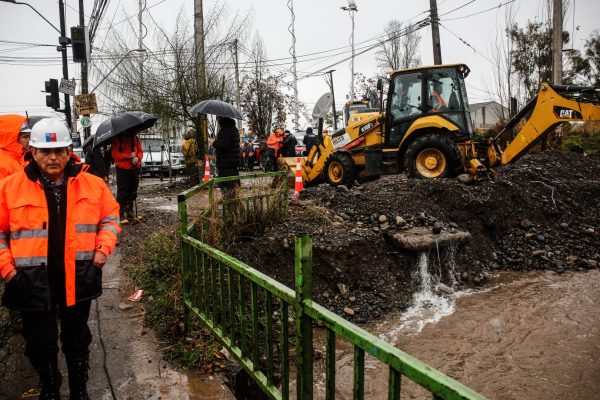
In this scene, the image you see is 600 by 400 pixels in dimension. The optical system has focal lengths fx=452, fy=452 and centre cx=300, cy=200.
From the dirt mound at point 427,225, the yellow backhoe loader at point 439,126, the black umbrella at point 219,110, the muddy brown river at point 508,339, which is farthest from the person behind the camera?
the yellow backhoe loader at point 439,126

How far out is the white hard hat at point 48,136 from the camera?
2.53 metres

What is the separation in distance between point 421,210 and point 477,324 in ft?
7.36

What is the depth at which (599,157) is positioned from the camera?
11625 mm

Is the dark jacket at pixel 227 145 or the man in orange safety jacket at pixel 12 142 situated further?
the dark jacket at pixel 227 145

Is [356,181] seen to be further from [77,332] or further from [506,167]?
[77,332]

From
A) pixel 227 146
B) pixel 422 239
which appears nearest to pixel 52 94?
pixel 227 146

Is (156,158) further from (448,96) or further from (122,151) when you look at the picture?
(448,96)

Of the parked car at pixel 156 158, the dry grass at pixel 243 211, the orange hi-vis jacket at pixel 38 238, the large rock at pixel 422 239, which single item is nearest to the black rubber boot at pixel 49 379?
the orange hi-vis jacket at pixel 38 238

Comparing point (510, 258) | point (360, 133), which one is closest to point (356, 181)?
point (360, 133)

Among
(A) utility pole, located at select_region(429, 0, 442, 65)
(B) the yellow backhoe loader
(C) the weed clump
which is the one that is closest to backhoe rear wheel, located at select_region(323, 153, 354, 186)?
(B) the yellow backhoe loader

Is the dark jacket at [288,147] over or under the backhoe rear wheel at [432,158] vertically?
over

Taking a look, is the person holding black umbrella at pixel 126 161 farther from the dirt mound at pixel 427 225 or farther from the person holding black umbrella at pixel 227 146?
the dirt mound at pixel 427 225

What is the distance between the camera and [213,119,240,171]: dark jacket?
7.64 m

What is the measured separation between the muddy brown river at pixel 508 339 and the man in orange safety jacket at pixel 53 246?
6.63 ft
